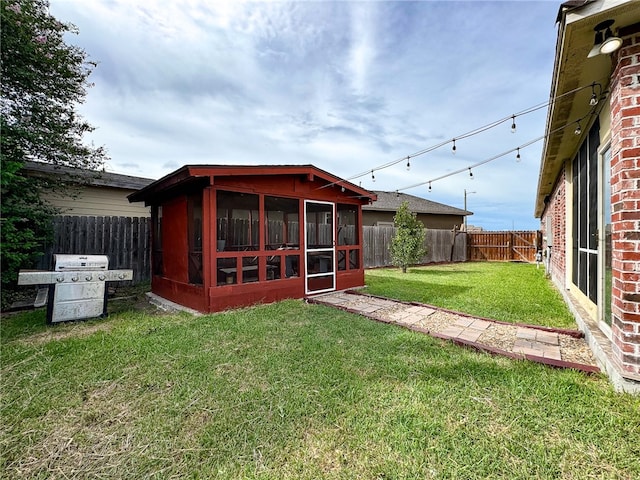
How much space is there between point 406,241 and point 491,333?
7.14 metres

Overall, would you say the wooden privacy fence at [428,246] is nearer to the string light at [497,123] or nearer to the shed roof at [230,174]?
the shed roof at [230,174]

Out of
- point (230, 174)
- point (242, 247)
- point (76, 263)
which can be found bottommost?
point (76, 263)

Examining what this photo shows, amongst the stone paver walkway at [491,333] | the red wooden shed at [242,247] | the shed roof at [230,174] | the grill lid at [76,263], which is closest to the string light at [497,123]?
the shed roof at [230,174]

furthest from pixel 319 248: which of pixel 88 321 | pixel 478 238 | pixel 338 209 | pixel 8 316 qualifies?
pixel 478 238

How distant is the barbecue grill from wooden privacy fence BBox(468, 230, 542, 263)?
15.9 m

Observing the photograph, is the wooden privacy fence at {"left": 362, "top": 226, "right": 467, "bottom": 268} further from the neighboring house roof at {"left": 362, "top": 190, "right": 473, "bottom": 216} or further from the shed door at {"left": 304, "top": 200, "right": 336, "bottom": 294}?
the shed door at {"left": 304, "top": 200, "right": 336, "bottom": 294}

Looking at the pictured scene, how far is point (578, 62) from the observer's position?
2420mm

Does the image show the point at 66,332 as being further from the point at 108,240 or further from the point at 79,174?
the point at 79,174

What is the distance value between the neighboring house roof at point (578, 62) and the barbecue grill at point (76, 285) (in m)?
5.93

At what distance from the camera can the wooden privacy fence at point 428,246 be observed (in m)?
12.2

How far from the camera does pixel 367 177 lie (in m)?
5.39

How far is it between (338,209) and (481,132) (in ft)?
12.3

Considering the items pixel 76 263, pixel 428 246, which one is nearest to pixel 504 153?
pixel 76 263

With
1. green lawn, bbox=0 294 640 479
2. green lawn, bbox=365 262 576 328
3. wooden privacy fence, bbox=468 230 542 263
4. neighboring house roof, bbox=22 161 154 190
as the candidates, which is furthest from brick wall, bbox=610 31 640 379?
wooden privacy fence, bbox=468 230 542 263
